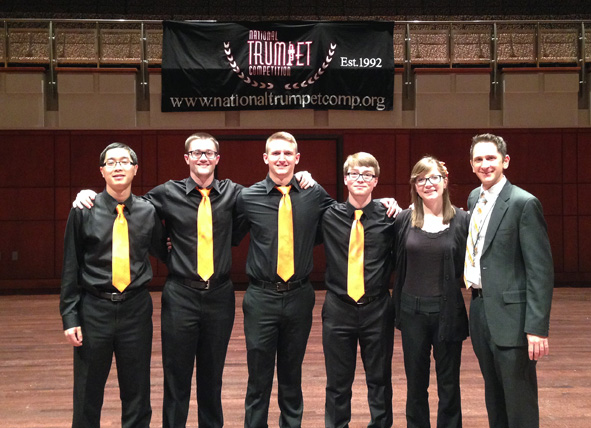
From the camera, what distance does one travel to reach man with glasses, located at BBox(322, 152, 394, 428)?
2.86 m

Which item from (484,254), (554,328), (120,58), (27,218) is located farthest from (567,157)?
(27,218)

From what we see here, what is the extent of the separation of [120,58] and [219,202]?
18.5 feet

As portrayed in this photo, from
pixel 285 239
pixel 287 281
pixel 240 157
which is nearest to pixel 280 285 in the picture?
pixel 287 281

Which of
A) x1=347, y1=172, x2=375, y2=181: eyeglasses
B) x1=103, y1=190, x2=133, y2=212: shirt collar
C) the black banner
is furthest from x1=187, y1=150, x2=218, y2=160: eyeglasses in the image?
the black banner

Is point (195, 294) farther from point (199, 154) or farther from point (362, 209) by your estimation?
point (362, 209)

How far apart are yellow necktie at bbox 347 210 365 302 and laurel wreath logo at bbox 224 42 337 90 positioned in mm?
4945

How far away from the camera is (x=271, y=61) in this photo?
24.8ft

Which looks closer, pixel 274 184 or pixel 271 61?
pixel 274 184

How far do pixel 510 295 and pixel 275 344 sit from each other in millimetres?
1111

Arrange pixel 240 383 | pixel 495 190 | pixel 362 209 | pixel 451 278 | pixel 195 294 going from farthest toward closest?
pixel 240 383
pixel 362 209
pixel 195 294
pixel 451 278
pixel 495 190

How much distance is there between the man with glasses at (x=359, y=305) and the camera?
2861 mm

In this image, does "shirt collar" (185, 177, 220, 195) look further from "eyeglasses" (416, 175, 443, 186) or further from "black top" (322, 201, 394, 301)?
"eyeglasses" (416, 175, 443, 186)

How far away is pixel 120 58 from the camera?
7910 mm

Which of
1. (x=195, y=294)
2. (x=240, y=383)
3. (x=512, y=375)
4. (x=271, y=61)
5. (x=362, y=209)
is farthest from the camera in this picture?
(x=271, y=61)
